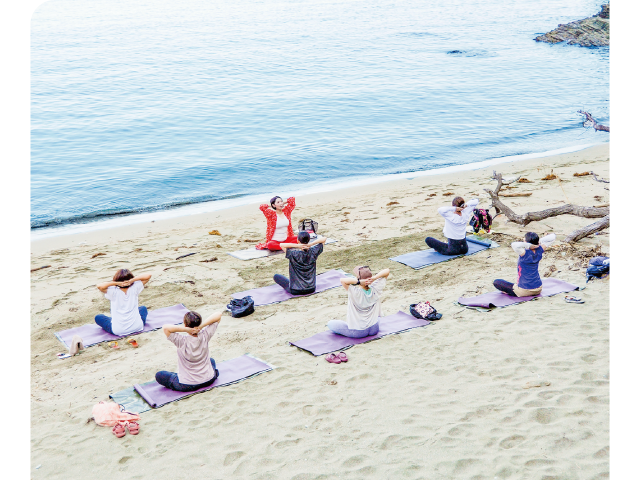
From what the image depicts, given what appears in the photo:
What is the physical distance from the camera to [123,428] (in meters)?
6.27

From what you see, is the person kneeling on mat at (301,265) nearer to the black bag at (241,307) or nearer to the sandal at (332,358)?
the black bag at (241,307)

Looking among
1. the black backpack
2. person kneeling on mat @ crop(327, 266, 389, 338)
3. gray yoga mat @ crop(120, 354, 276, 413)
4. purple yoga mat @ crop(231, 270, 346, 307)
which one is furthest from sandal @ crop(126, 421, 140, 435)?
the black backpack

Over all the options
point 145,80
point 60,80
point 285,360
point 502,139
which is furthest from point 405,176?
point 60,80

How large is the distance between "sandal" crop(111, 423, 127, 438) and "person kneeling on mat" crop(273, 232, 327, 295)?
14.5 feet

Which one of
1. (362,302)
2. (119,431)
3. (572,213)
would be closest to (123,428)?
(119,431)

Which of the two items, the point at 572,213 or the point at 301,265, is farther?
the point at 572,213

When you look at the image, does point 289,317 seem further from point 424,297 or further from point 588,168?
point 588,168

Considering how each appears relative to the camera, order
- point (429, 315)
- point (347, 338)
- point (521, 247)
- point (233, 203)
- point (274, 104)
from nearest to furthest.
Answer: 1. point (347, 338)
2. point (429, 315)
3. point (521, 247)
4. point (233, 203)
5. point (274, 104)

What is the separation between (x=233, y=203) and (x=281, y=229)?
7.32 m

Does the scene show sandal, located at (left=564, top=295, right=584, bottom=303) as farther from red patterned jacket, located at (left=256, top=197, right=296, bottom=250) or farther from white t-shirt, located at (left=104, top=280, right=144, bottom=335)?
white t-shirt, located at (left=104, top=280, right=144, bottom=335)

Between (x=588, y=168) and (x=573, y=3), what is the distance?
95.3 meters

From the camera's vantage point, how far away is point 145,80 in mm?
44469

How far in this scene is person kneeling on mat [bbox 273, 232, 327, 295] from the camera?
997 cm

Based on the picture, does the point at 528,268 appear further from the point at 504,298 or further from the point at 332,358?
the point at 332,358
